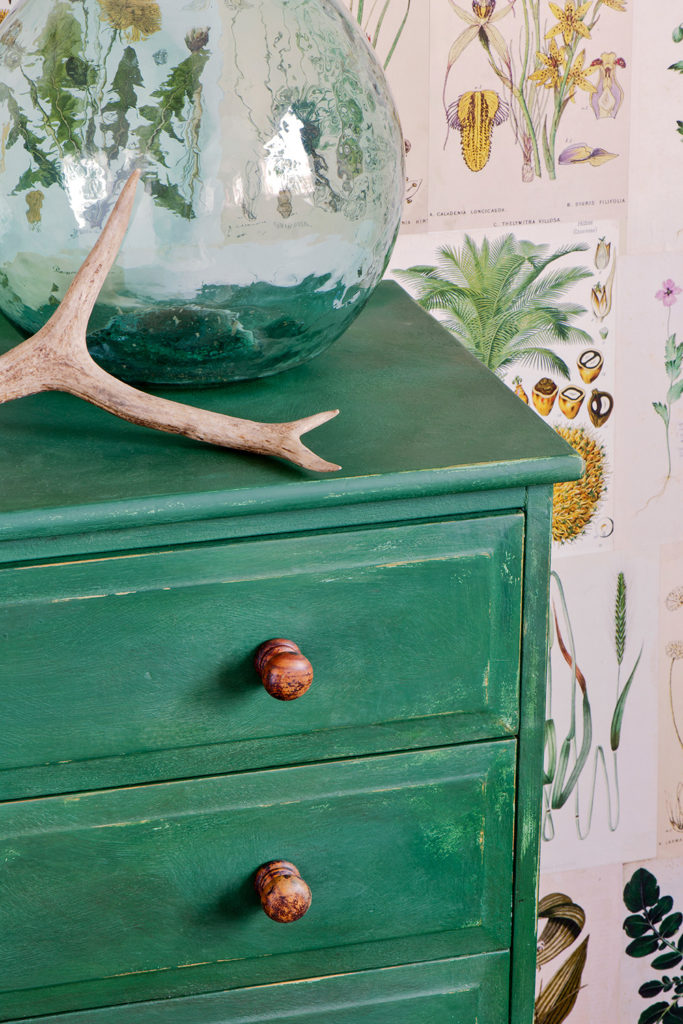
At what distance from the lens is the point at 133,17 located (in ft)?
2.23

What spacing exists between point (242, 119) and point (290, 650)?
31 cm

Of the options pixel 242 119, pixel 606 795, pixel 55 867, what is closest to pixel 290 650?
pixel 55 867

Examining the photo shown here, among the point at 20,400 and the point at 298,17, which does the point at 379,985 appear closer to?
the point at 20,400

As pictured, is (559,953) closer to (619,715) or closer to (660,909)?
(660,909)

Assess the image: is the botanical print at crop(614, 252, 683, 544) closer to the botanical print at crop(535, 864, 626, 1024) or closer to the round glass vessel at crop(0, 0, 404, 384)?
the botanical print at crop(535, 864, 626, 1024)

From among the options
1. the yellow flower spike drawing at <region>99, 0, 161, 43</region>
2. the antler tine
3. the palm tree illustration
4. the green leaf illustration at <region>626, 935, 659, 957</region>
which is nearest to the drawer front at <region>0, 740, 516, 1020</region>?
the antler tine

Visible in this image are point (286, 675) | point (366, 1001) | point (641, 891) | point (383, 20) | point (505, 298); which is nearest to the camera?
point (286, 675)

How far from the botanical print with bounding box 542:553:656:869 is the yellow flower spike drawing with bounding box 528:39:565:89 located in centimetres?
52

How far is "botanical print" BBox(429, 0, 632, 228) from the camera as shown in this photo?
112 centimetres

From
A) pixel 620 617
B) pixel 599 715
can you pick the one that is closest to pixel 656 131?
pixel 620 617

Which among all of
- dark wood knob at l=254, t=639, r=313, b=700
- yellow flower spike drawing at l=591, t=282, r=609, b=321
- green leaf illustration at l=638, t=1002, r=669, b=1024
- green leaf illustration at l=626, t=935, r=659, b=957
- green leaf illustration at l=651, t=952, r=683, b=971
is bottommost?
green leaf illustration at l=638, t=1002, r=669, b=1024

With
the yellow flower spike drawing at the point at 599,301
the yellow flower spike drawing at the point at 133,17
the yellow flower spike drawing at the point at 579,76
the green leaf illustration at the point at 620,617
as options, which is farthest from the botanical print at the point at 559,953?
the yellow flower spike drawing at the point at 133,17

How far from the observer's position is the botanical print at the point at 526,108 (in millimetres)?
1117

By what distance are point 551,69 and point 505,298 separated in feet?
0.76
